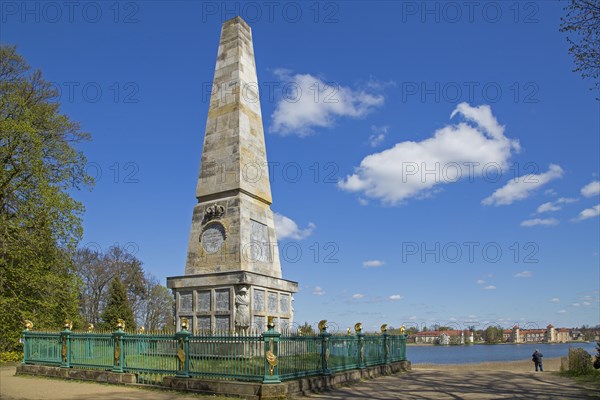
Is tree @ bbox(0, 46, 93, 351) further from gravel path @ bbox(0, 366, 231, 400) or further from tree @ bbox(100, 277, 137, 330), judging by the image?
tree @ bbox(100, 277, 137, 330)

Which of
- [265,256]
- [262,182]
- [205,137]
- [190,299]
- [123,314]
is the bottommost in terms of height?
[123,314]

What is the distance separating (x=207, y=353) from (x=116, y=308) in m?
29.5

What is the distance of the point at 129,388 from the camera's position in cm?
1234

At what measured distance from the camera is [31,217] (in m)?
22.1

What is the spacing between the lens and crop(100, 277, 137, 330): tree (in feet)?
124

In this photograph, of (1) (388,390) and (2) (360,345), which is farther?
(2) (360,345)

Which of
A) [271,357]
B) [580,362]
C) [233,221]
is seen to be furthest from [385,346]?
[271,357]

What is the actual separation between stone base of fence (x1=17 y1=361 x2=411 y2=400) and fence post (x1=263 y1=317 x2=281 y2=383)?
6.6 inches

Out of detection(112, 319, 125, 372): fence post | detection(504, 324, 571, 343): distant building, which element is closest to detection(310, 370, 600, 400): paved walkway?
detection(112, 319, 125, 372): fence post

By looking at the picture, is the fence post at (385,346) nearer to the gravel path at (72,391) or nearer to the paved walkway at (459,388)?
the paved walkway at (459,388)

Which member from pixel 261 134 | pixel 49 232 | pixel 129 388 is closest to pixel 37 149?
pixel 49 232

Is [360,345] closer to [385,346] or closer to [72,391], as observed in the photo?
[385,346]

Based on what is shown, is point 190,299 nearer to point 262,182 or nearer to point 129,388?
point 129,388

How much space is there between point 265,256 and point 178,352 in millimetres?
5116
